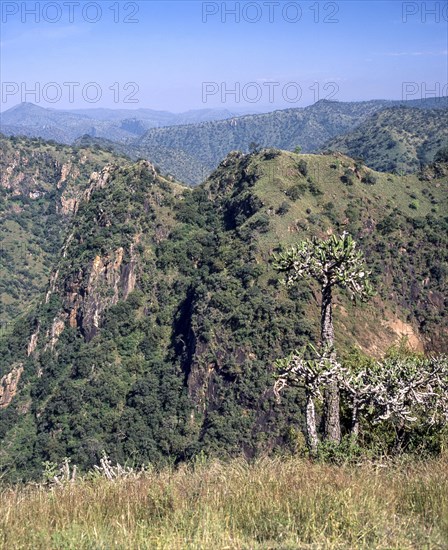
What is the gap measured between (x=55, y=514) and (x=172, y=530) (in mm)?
1288

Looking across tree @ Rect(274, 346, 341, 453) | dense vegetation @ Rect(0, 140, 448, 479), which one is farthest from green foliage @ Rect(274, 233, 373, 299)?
dense vegetation @ Rect(0, 140, 448, 479)

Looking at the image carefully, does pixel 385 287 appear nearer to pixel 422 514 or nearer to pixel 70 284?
pixel 70 284

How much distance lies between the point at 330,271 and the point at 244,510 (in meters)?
4.23

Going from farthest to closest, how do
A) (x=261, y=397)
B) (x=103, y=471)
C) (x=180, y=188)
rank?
(x=180, y=188)
(x=261, y=397)
(x=103, y=471)

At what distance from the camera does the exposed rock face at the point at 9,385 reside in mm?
54341

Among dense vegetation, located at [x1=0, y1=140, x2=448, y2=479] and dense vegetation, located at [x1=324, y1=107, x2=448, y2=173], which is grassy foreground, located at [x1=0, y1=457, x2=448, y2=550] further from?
dense vegetation, located at [x1=324, y1=107, x2=448, y2=173]

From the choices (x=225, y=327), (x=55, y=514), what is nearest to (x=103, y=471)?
(x=55, y=514)

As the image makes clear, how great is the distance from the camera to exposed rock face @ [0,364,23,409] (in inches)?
2139

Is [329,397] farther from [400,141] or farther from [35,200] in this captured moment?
[400,141]

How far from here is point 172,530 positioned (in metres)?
4.66

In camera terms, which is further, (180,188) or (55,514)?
(180,188)

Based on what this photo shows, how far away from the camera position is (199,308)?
151 ft

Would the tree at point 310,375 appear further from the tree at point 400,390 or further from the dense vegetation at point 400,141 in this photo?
the dense vegetation at point 400,141

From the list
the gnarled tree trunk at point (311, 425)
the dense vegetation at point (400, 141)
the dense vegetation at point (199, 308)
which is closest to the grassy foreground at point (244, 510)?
the gnarled tree trunk at point (311, 425)
